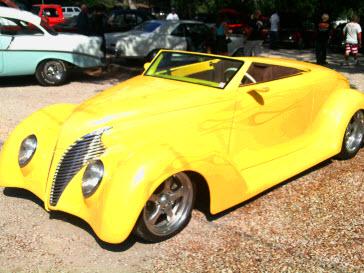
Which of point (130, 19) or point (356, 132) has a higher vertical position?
point (130, 19)

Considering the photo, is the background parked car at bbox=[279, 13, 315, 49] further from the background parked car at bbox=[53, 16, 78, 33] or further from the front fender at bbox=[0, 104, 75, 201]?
the front fender at bbox=[0, 104, 75, 201]

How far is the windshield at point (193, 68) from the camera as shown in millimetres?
4676

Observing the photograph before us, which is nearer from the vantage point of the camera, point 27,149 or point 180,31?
point 27,149

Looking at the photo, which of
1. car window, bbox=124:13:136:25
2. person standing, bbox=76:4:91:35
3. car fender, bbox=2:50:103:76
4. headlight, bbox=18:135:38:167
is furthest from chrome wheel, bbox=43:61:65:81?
car window, bbox=124:13:136:25

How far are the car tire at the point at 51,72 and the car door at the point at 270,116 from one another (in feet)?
23.6

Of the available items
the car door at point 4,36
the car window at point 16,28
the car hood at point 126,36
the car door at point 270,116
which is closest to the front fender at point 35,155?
the car door at point 270,116

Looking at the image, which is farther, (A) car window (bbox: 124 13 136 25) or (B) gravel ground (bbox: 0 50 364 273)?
(A) car window (bbox: 124 13 136 25)

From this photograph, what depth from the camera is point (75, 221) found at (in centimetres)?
407

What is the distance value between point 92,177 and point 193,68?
2.03 metres

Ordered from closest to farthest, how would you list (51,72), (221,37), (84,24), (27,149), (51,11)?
(27,149) → (51,72) → (221,37) → (84,24) → (51,11)

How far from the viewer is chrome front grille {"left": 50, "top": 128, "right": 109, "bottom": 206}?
12.2 feet

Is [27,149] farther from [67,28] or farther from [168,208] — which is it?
[67,28]

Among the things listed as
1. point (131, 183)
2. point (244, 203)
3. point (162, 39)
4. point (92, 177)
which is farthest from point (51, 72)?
point (131, 183)

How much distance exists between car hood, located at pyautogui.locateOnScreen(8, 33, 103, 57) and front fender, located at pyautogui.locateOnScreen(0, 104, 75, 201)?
6278 millimetres
